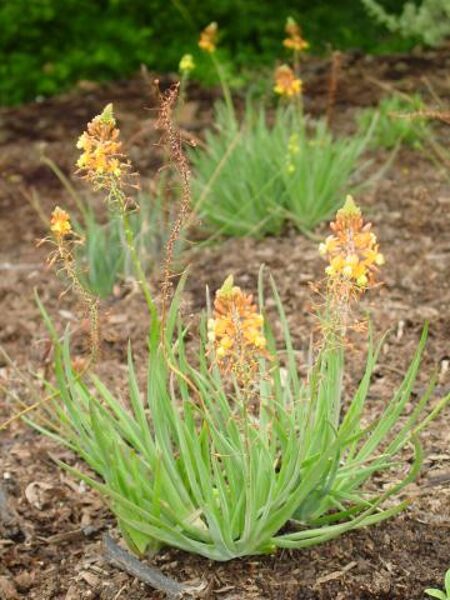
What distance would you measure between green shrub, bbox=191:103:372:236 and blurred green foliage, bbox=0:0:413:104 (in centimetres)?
244

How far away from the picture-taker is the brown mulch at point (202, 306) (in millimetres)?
2279

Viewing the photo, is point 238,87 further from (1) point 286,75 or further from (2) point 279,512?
(2) point 279,512

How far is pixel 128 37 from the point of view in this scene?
682 centimetres

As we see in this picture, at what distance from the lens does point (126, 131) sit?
6.14 metres

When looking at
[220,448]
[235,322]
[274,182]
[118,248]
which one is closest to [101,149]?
[235,322]

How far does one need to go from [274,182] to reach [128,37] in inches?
114

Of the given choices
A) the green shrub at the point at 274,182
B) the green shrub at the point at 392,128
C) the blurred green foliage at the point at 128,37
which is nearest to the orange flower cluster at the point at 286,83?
the green shrub at the point at 274,182

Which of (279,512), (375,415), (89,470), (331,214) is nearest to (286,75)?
(331,214)

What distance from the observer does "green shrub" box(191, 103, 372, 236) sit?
421 cm

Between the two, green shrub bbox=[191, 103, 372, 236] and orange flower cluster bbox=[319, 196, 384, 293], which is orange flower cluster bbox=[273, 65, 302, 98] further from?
orange flower cluster bbox=[319, 196, 384, 293]

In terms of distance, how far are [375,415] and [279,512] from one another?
35.3 inches

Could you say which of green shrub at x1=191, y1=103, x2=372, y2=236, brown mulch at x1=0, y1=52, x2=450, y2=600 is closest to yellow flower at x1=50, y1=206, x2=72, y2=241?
brown mulch at x1=0, y1=52, x2=450, y2=600

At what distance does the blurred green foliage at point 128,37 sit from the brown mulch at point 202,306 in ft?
0.64

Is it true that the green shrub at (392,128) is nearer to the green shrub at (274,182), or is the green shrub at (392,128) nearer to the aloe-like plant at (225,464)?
the green shrub at (274,182)
